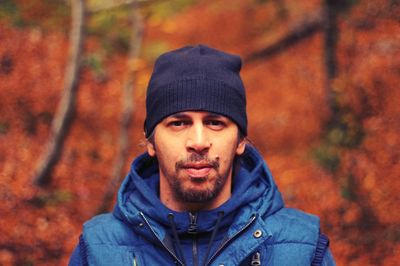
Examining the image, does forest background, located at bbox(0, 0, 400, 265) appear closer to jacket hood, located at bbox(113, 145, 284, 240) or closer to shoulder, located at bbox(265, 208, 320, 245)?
jacket hood, located at bbox(113, 145, 284, 240)

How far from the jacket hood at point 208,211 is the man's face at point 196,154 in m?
0.10

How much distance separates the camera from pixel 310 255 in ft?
10.9

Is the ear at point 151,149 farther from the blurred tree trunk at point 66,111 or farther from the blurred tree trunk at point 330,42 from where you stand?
the blurred tree trunk at point 330,42

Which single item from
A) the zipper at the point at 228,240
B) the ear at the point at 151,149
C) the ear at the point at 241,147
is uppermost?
the ear at the point at 151,149

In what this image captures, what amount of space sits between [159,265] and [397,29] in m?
9.98

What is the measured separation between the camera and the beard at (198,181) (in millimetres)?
3322

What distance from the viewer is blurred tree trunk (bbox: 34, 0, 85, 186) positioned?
9492 mm

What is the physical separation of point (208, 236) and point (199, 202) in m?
0.20

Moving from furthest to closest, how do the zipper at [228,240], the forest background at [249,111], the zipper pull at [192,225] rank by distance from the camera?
the forest background at [249,111] < the zipper pull at [192,225] < the zipper at [228,240]

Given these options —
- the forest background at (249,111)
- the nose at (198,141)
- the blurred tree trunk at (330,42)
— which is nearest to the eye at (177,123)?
the nose at (198,141)

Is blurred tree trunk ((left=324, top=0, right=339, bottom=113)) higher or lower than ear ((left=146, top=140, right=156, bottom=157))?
higher

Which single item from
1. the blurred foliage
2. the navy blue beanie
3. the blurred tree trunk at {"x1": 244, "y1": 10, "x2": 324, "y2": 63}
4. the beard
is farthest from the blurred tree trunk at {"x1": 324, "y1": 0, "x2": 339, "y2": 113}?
the beard

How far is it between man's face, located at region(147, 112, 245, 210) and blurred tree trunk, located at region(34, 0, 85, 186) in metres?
6.30

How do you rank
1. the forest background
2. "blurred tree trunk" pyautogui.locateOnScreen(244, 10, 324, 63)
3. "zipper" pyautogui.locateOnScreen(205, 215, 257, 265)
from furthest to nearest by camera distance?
"blurred tree trunk" pyautogui.locateOnScreen(244, 10, 324, 63), the forest background, "zipper" pyautogui.locateOnScreen(205, 215, 257, 265)
